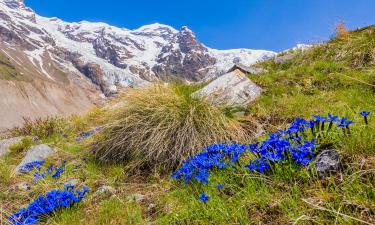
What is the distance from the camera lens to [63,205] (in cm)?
419

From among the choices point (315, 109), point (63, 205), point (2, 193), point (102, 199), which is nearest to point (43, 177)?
point (2, 193)

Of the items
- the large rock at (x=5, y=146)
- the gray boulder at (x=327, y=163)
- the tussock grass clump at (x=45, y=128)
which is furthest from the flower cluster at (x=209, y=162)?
the tussock grass clump at (x=45, y=128)

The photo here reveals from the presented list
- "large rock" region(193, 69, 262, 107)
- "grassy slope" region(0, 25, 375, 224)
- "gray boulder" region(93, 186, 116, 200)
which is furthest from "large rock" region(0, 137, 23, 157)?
"gray boulder" region(93, 186, 116, 200)

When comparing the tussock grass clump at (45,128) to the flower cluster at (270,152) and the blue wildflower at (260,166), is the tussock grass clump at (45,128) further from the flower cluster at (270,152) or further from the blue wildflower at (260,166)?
the blue wildflower at (260,166)

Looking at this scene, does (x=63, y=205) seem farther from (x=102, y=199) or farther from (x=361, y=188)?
(x=361, y=188)

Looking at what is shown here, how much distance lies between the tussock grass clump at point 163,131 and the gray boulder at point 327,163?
2.36 meters

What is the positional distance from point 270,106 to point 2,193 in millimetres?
5134

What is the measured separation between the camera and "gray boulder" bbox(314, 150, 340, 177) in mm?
3377

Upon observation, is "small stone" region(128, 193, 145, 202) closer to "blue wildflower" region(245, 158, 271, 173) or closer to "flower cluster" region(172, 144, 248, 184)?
"flower cluster" region(172, 144, 248, 184)

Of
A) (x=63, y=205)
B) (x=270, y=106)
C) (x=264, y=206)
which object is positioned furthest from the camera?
(x=270, y=106)

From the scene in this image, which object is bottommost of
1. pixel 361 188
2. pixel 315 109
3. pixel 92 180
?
pixel 92 180

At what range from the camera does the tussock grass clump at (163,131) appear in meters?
6.01

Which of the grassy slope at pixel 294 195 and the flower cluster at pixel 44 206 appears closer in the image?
the grassy slope at pixel 294 195

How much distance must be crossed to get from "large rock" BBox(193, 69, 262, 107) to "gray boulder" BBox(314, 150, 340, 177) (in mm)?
3675
